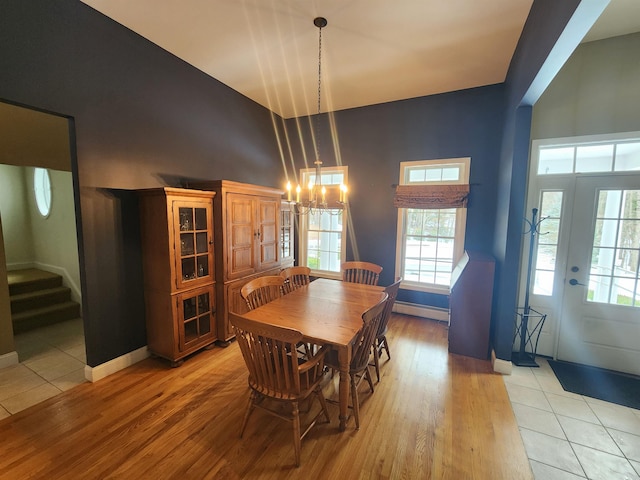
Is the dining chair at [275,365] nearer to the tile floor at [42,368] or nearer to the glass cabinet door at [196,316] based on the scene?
the glass cabinet door at [196,316]

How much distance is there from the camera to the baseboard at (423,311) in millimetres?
3910

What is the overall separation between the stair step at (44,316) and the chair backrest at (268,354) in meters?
3.59

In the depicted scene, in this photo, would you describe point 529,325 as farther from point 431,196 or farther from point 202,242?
point 202,242

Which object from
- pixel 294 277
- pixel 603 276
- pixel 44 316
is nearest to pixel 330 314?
pixel 294 277

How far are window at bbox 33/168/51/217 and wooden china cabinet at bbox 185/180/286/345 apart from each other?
9.54 feet

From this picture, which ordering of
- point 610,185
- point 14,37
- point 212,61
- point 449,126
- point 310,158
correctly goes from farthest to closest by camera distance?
point 310,158 < point 449,126 < point 212,61 < point 610,185 < point 14,37

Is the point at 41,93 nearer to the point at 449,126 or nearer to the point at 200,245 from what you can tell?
the point at 200,245

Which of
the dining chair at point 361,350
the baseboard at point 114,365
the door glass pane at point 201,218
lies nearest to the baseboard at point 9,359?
the baseboard at point 114,365

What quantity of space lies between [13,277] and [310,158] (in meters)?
4.81

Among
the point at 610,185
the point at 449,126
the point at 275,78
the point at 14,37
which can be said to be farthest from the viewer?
the point at 449,126

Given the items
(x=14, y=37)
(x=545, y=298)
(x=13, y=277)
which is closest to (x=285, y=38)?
(x=14, y=37)

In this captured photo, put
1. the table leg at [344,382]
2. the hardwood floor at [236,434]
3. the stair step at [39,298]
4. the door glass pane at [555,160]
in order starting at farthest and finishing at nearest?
the stair step at [39,298] → the door glass pane at [555,160] → the table leg at [344,382] → the hardwood floor at [236,434]

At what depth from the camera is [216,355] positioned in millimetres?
2941

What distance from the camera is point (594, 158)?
105 inches
